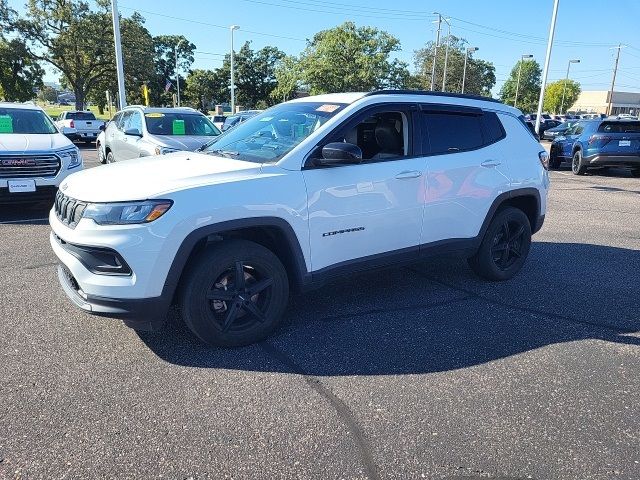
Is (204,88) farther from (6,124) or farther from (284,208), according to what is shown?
(284,208)

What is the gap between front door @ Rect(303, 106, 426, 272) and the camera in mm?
3652

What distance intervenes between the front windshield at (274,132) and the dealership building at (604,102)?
133308 mm

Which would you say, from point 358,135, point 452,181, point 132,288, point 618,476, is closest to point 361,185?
point 358,135

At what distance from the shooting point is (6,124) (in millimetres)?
8250

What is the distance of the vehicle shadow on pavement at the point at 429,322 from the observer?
3418 millimetres

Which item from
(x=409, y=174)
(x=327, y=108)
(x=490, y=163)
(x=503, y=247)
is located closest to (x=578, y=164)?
(x=503, y=247)

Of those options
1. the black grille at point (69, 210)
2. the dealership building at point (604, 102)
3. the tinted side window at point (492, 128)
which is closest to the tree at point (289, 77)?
the tinted side window at point (492, 128)

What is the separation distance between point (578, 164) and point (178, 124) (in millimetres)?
12055

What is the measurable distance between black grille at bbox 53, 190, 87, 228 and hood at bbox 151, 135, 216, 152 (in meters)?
5.43

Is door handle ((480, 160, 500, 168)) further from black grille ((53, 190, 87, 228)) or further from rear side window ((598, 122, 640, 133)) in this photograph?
rear side window ((598, 122, 640, 133))

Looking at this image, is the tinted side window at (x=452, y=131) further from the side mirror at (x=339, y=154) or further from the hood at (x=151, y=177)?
the hood at (x=151, y=177)

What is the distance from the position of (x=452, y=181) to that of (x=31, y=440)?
364 cm

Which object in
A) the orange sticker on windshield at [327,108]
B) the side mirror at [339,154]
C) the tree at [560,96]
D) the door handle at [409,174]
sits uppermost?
the tree at [560,96]

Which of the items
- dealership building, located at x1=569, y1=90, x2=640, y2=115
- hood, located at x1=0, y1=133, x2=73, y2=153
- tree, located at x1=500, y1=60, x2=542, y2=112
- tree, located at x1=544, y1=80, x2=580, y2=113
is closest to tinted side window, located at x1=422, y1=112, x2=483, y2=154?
hood, located at x1=0, y1=133, x2=73, y2=153
